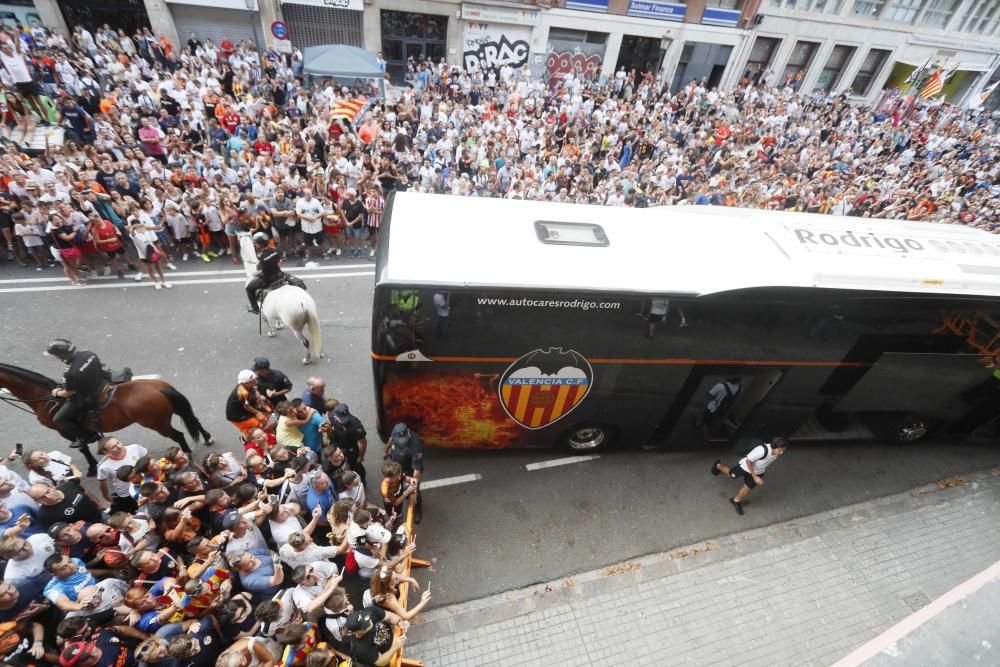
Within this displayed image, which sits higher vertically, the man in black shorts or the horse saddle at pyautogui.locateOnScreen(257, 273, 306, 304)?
the horse saddle at pyautogui.locateOnScreen(257, 273, 306, 304)

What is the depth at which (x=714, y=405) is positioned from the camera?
658 centimetres

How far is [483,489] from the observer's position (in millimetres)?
6449

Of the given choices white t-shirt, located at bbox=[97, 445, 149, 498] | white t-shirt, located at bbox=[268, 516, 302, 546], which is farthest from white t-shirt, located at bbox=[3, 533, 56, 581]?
white t-shirt, located at bbox=[268, 516, 302, 546]

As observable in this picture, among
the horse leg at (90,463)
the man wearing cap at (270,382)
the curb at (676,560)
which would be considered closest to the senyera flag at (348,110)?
the man wearing cap at (270,382)

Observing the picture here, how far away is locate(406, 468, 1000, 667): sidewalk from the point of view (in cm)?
491

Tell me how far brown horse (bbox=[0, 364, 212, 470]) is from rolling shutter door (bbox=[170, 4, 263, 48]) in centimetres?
2036

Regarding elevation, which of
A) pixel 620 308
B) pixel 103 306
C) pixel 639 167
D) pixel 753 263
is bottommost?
pixel 103 306

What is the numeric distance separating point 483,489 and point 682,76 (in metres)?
29.6

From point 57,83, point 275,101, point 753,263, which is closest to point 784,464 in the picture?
point 753,263

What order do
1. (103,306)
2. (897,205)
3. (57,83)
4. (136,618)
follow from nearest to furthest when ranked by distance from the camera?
(136,618)
(103,306)
(57,83)
(897,205)

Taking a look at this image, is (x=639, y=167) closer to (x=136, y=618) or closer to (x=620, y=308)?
(x=620, y=308)

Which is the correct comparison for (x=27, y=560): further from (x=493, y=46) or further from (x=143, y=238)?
(x=493, y=46)

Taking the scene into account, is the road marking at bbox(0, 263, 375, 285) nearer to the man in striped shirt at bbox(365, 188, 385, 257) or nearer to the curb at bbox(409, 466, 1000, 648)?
the man in striped shirt at bbox(365, 188, 385, 257)

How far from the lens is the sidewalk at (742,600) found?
16.1 feet
